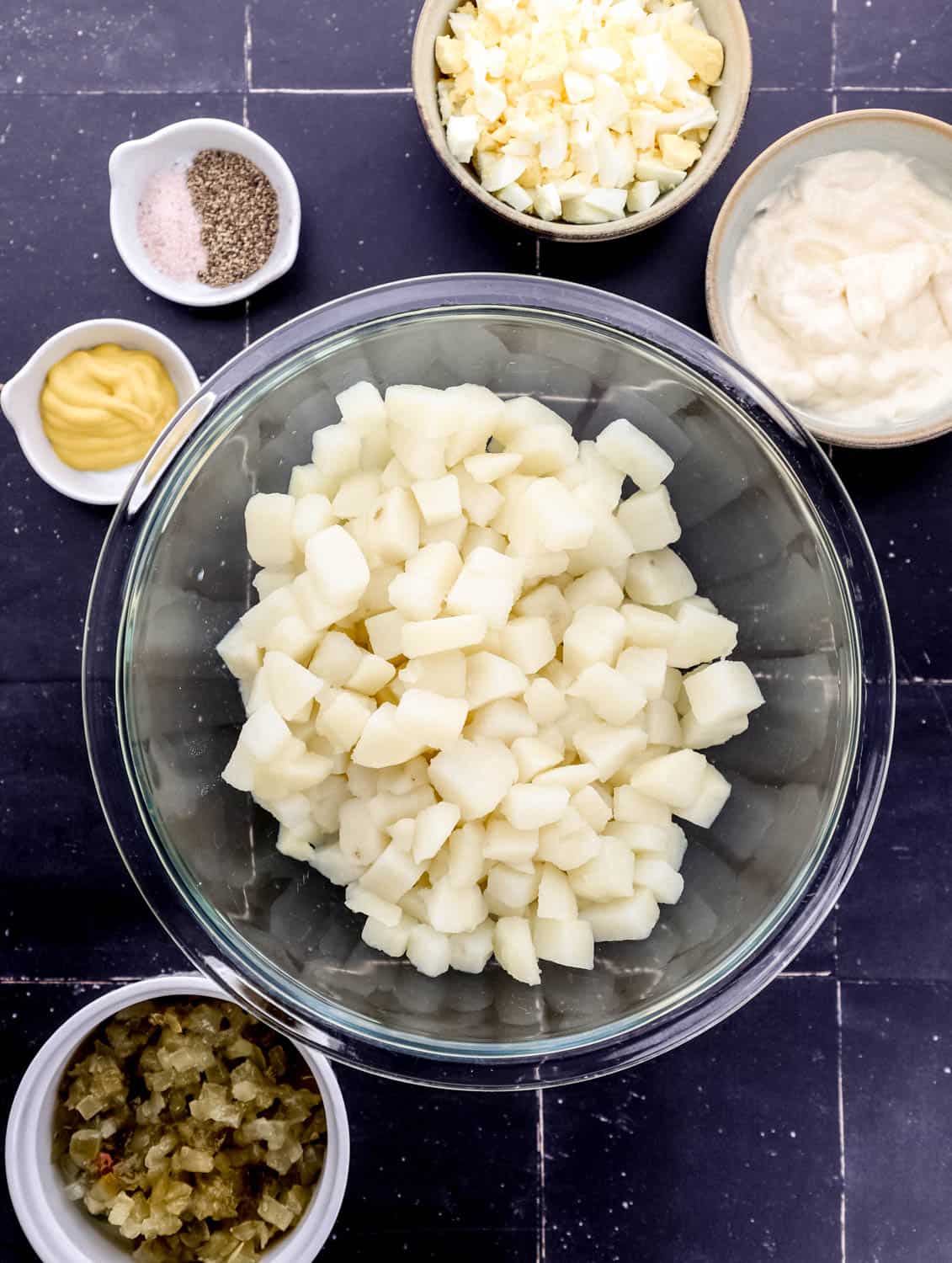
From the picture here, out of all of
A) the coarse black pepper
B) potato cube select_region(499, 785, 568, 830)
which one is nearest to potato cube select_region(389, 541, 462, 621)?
potato cube select_region(499, 785, 568, 830)

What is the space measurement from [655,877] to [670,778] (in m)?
0.12

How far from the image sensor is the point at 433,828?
1.12m

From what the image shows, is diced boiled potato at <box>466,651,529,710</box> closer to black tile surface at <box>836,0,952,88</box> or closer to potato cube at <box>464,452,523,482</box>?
potato cube at <box>464,452,523,482</box>

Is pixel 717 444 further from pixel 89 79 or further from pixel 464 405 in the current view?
pixel 89 79

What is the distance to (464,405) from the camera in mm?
1142

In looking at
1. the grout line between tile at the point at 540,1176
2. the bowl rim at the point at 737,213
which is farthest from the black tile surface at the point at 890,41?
the grout line between tile at the point at 540,1176

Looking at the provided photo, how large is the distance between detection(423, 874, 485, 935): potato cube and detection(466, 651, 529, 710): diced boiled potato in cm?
20

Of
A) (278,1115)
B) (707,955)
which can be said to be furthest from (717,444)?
(278,1115)

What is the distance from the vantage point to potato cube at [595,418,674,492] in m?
1.22

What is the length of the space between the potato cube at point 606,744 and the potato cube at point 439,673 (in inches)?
6.0

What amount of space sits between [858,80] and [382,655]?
1.12 metres

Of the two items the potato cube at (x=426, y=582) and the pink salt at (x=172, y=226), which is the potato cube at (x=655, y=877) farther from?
the pink salt at (x=172, y=226)

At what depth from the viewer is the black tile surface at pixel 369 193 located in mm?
1549

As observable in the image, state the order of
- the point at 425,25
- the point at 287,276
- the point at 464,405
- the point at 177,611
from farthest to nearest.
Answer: the point at 287,276 → the point at 425,25 → the point at 177,611 → the point at 464,405
